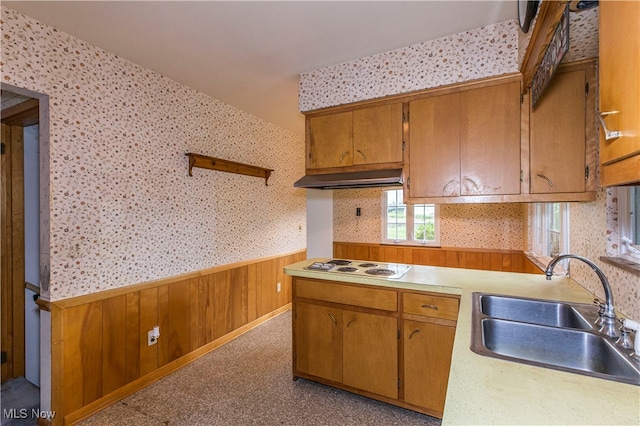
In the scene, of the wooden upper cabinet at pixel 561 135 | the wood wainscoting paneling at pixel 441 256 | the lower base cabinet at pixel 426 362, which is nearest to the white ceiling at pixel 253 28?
the wooden upper cabinet at pixel 561 135

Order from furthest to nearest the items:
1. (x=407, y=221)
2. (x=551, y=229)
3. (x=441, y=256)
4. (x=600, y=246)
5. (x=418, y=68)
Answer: (x=407, y=221) < (x=441, y=256) < (x=551, y=229) < (x=418, y=68) < (x=600, y=246)

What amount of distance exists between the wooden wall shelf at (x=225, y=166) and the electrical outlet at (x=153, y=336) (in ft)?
4.54

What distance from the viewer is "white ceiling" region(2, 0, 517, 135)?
66.9 inches

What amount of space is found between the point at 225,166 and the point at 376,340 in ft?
7.22

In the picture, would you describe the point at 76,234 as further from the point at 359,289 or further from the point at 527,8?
the point at 527,8

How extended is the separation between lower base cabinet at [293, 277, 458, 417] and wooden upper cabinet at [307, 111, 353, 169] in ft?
3.24

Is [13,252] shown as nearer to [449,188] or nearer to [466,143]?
[449,188]

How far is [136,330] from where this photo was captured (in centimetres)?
235

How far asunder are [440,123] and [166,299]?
2.64 meters

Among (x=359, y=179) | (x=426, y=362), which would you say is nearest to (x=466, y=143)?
(x=359, y=179)

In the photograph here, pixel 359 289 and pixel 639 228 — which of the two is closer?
pixel 639 228

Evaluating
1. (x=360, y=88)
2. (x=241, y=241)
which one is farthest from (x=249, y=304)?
(x=360, y=88)

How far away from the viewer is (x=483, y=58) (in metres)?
1.94

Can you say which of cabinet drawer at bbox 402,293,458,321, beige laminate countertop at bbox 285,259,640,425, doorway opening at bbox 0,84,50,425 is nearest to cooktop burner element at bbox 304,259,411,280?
cabinet drawer at bbox 402,293,458,321
